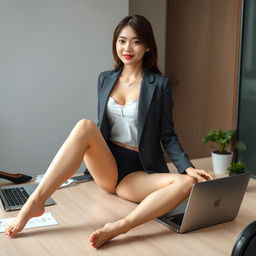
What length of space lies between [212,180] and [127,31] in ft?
2.72

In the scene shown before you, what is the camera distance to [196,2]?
399 cm

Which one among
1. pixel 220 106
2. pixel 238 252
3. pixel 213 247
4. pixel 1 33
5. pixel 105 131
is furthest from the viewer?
pixel 220 106

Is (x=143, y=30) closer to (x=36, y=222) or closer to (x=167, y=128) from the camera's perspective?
(x=167, y=128)

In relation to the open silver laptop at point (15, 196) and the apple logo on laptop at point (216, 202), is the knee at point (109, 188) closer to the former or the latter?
the open silver laptop at point (15, 196)

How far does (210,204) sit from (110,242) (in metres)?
0.44

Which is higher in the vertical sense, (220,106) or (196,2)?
(196,2)

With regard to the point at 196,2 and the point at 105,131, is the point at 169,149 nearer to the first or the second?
the point at 105,131

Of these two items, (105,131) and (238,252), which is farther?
(105,131)

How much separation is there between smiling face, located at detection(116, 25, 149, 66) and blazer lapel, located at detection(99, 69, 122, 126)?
0.13m

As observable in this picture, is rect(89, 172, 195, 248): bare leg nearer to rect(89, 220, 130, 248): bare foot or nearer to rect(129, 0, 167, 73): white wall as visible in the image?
rect(89, 220, 130, 248): bare foot

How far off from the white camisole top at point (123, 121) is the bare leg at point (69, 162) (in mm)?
152

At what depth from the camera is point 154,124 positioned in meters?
2.20

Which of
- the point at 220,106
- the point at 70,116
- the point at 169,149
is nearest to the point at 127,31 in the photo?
the point at 169,149

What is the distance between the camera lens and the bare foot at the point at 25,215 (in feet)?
5.74
